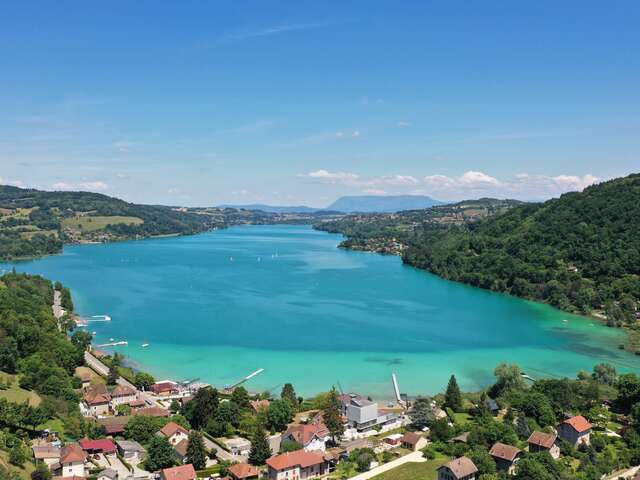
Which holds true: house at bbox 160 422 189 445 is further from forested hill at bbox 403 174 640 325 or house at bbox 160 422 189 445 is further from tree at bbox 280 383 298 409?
forested hill at bbox 403 174 640 325

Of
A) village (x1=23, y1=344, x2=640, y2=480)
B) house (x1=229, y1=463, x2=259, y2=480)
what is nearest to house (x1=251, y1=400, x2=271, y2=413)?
village (x1=23, y1=344, x2=640, y2=480)

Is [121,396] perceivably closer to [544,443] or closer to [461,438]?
[461,438]

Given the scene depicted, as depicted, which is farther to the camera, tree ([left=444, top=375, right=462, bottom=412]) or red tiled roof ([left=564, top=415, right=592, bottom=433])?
tree ([left=444, top=375, right=462, bottom=412])

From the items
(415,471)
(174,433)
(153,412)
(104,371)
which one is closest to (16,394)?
(153,412)

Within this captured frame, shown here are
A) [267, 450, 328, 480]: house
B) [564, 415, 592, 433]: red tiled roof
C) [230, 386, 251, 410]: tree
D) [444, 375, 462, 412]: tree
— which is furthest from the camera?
[444, 375, 462, 412]: tree

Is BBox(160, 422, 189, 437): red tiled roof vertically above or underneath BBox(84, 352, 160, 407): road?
above

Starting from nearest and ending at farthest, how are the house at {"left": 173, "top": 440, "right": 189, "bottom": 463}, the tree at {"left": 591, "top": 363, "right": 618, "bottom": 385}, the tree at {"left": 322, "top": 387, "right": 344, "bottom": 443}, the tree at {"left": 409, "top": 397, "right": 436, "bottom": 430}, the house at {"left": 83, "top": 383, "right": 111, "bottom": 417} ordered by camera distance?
the house at {"left": 173, "top": 440, "right": 189, "bottom": 463}, the tree at {"left": 322, "top": 387, "right": 344, "bottom": 443}, the tree at {"left": 409, "top": 397, "right": 436, "bottom": 430}, the house at {"left": 83, "top": 383, "right": 111, "bottom": 417}, the tree at {"left": 591, "top": 363, "right": 618, "bottom": 385}

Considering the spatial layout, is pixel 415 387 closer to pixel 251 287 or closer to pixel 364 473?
pixel 364 473
